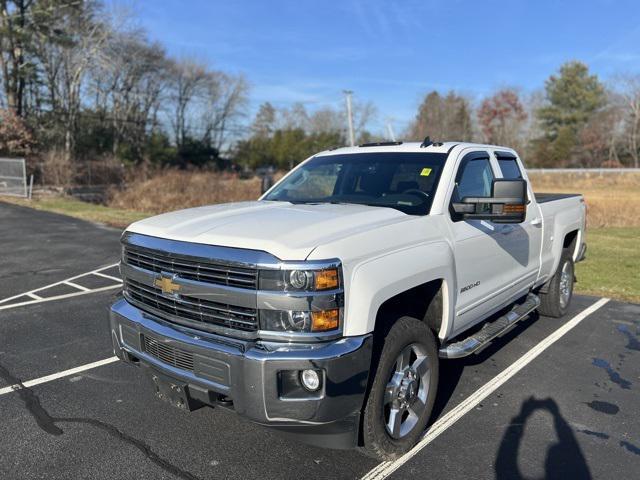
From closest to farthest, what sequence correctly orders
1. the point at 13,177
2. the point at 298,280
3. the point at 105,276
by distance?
1. the point at 298,280
2. the point at 105,276
3. the point at 13,177

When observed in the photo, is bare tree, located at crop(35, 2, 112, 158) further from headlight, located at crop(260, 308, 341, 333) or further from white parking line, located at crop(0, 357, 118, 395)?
headlight, located at crop(260, 308, 341, 333)

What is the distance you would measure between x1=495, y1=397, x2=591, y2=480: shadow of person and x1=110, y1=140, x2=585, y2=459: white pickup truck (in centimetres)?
55

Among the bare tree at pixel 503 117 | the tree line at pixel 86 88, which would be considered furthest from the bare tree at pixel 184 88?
the bare tree at pixel 503 117

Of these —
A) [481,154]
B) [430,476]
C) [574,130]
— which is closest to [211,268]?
[430,476]

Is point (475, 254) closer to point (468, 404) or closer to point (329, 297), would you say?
point (468, 404)

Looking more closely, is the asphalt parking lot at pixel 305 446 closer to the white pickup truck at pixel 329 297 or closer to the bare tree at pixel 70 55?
the white pickup truck at pixel 329 297

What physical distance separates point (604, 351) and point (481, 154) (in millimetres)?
2489

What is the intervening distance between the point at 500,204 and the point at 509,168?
75.7 inches

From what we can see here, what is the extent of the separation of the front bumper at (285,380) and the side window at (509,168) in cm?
305

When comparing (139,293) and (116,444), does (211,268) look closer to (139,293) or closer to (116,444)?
(139,293)

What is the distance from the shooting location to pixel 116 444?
340 cm

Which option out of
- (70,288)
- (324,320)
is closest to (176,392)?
(324,320)

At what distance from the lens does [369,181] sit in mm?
4465

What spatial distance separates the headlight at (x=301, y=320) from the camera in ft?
8.98
